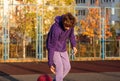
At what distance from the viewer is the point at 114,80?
13086 millimetres

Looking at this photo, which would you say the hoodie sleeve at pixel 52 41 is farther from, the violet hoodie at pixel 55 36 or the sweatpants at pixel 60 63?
the sweatpants at pixel 60 63

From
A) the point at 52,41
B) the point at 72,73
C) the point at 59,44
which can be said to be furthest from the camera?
the point at 72,73

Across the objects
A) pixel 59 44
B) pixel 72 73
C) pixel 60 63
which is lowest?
pixel 72 73

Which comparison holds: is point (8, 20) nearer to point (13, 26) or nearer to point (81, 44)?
point (13, 26)

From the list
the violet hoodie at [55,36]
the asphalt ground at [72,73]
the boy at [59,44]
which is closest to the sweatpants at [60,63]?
the boy at [59,44]

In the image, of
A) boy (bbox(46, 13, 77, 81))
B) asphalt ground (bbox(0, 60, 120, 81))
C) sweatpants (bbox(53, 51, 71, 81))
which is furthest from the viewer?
asphalt ground (bbox(0, 60, 120, 81))

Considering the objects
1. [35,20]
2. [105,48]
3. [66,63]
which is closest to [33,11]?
[35,20]

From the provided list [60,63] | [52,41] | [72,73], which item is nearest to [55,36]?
[52,41]

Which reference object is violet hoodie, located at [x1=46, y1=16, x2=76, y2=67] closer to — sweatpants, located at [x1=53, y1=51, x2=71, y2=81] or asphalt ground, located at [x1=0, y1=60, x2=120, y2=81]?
sweatpants, located at [x1=53, y1=51, x2=71, y2=81]

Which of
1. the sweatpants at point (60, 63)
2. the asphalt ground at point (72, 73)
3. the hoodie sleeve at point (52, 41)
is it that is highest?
the hoodie sleeve at point (52, 41)

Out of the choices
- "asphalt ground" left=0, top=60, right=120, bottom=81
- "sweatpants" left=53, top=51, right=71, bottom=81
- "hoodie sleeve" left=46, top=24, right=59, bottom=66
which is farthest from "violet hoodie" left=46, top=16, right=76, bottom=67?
"asphalt ground" left=0, top=60, right=120, bottom=81

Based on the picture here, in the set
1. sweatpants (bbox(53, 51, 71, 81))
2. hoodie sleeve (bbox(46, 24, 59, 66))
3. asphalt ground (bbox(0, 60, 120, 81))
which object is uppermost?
hoodie sleeve (bbox(46, 24, 59, 66))

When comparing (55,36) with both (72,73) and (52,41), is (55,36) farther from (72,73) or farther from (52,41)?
(72,73)

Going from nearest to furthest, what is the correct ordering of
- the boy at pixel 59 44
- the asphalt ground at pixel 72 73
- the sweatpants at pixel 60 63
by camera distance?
the boy at pixel 59 44 → the sweatpants at pixel 60 63 → the asphalt ground at pixel 72 73
